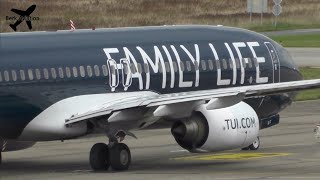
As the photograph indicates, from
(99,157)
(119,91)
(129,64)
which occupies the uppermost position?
(129,64)

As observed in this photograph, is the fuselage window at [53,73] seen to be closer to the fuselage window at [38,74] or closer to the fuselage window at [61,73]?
the fuselage window at [61,73]

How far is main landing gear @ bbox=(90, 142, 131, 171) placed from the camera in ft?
109

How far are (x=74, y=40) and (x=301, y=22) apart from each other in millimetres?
74809

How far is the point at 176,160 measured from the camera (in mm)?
36375

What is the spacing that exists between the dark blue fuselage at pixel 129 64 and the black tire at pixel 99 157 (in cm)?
160

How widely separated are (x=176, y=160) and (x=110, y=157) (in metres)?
3.38

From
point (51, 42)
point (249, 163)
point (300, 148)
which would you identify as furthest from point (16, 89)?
point (300, 148)

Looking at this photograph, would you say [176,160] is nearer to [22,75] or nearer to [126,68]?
[126,68]

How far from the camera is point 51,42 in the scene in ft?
112

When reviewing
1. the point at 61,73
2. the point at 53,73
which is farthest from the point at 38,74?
the point at 61,73

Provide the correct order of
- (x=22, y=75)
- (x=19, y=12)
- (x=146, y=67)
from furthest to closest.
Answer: (x=19, y=12) < (x=146, y=67) < (x=22, y=75)

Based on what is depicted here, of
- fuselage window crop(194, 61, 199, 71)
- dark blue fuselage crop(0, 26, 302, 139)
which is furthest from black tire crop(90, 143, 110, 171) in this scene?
fuselage window crop(194, 61, 199, 71)

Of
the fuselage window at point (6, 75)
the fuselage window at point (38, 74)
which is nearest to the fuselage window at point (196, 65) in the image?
the fuselage window at point (38, 74)

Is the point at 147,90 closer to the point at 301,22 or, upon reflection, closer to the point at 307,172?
the point at 307,172
